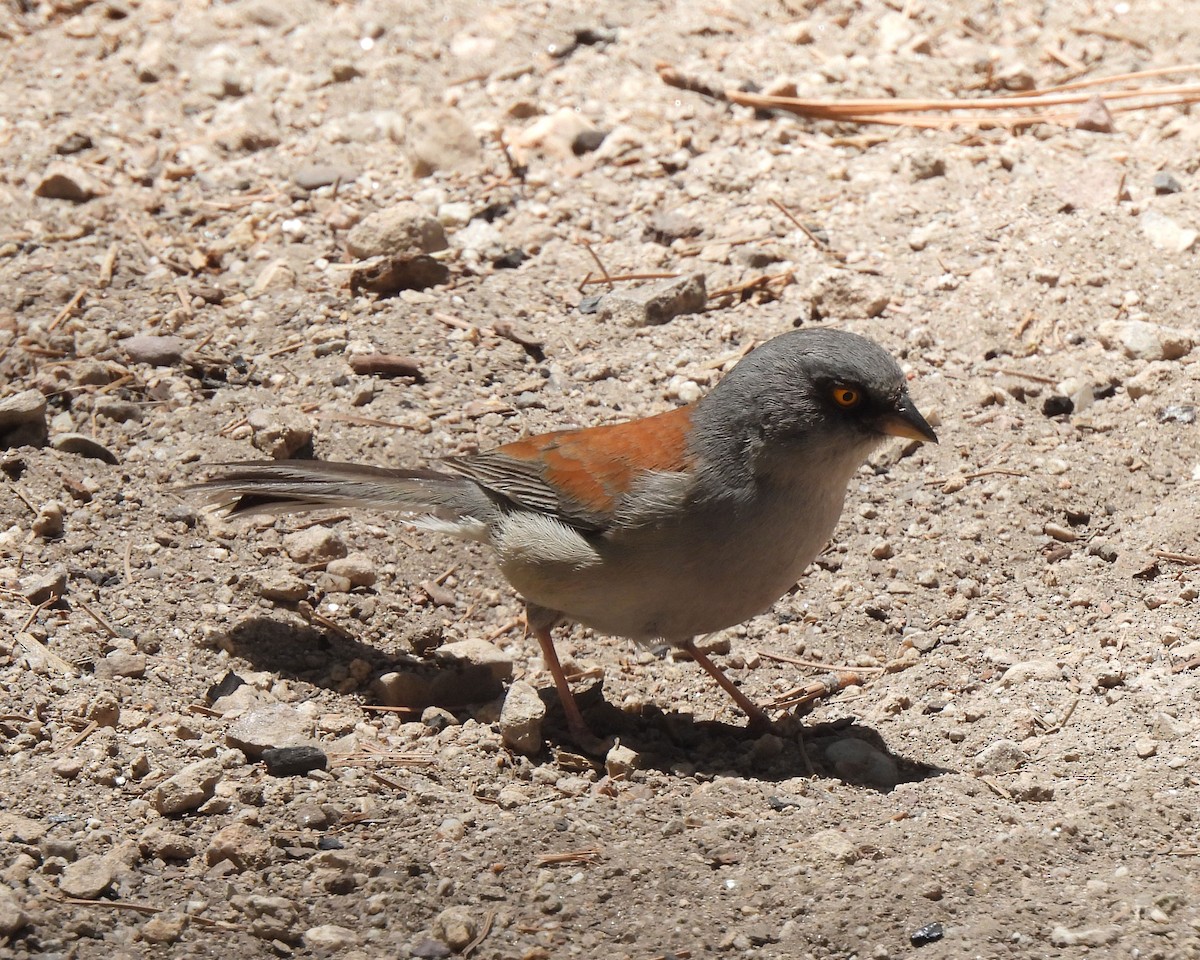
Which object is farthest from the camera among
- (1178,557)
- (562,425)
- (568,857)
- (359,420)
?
(562,425)

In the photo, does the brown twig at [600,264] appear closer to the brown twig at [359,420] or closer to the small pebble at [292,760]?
the brown twig at [359,420]

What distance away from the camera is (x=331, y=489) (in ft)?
18.4

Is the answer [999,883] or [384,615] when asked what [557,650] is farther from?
[999,883]

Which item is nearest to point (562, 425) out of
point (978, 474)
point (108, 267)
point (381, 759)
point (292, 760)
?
point (978, 474)

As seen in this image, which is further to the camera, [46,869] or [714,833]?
[714,833]

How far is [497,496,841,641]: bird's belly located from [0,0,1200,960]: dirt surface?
51 centimetres

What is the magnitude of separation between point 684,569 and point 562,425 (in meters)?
1.81

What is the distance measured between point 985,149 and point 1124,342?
1833 mm

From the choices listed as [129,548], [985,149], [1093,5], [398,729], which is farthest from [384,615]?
[1093,5]

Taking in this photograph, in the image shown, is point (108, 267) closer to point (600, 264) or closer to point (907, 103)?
point (600, 264)

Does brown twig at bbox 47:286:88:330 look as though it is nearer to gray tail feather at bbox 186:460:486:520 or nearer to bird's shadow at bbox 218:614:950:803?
gray tail feather at bbox 186:460:486:520

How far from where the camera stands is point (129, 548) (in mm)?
5719

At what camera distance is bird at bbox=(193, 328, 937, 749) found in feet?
16.6

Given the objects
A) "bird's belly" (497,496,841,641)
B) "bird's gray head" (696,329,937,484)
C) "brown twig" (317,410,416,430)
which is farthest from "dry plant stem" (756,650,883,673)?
"brown twig" (317,410,416,430)
